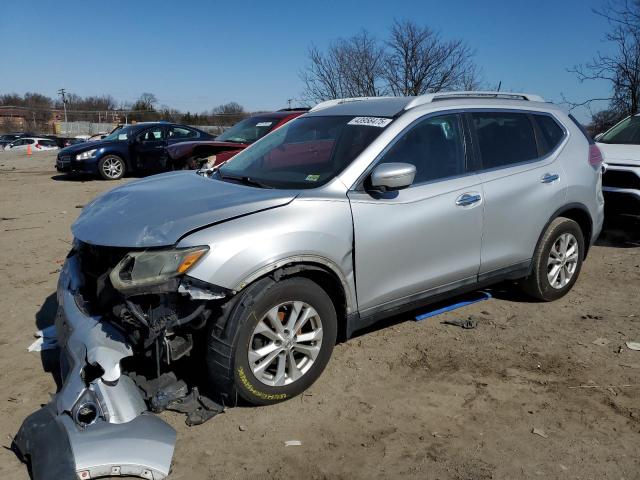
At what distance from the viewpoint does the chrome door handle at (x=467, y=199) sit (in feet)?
13.6

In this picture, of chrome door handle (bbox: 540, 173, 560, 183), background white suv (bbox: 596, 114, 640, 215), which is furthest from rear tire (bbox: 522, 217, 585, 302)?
background white suv (bbox: 596, 114, 640, 215)

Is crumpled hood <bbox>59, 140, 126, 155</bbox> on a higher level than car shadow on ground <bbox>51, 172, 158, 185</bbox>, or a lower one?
higher

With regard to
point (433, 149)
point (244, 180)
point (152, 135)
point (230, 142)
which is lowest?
point (244, 180)

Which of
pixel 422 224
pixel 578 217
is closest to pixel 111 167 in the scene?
pixel 578 217

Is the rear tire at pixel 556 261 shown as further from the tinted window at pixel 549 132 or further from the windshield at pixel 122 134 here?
the windshield at pixel 122 134

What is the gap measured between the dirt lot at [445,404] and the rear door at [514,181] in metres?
0.65

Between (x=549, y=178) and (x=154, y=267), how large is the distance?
3461 mm

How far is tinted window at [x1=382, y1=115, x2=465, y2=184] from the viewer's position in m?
3.99

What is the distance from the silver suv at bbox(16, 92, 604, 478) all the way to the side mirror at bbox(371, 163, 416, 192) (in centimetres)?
1

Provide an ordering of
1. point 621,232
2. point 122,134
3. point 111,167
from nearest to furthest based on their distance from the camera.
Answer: point 621,232
point 111,167
point 122,134

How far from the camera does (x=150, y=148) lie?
48.2 feet

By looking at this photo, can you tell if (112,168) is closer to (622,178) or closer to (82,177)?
(82,177)

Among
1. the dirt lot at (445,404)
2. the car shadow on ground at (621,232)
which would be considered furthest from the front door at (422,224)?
the car shadow on ground at (621,232)

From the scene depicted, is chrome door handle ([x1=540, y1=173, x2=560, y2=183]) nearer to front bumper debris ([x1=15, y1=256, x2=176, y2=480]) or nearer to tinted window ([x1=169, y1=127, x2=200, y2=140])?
front bumper debris ([x1=15, y1=256, x2=176, y2=480])
